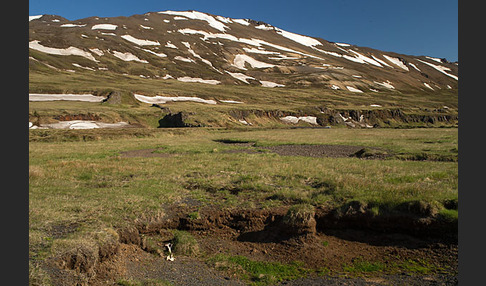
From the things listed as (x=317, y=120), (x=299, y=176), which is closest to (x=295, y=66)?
(x=317, y=120)

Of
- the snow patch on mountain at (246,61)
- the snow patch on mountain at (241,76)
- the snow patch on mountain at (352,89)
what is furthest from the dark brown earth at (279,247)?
the snow patch on mountain at (246,61)

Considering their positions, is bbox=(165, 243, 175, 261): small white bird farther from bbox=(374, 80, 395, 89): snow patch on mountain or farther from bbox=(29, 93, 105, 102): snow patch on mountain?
bbox=(374, 80, 395, 89): snow patch on mountain

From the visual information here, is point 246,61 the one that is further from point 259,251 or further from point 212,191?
point 259,251

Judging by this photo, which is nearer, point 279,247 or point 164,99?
point 279,247

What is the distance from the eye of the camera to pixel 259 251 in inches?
340

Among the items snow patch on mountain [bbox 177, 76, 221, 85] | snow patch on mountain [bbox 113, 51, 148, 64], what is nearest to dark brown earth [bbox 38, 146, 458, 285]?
snow patch on mountain [bbox 177, 76, 221, 85]

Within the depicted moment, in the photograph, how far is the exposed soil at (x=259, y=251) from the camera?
7051 millimetres

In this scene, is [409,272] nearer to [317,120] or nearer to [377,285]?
[377,285]

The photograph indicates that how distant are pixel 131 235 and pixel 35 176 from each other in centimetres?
860

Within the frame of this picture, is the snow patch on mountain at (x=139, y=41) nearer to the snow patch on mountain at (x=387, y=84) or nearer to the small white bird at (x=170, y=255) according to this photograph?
the snow patch on mountain at (x=387, y=84)

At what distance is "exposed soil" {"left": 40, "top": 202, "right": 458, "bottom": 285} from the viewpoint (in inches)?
278

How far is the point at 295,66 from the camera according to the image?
173 m

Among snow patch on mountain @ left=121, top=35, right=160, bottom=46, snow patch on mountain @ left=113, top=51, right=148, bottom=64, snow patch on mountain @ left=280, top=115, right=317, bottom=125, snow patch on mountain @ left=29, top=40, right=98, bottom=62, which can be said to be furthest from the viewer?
snow patch on mountain @ left=121, top=35, right=160, bottom=46

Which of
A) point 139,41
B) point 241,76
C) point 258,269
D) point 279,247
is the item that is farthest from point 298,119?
point 139,41
